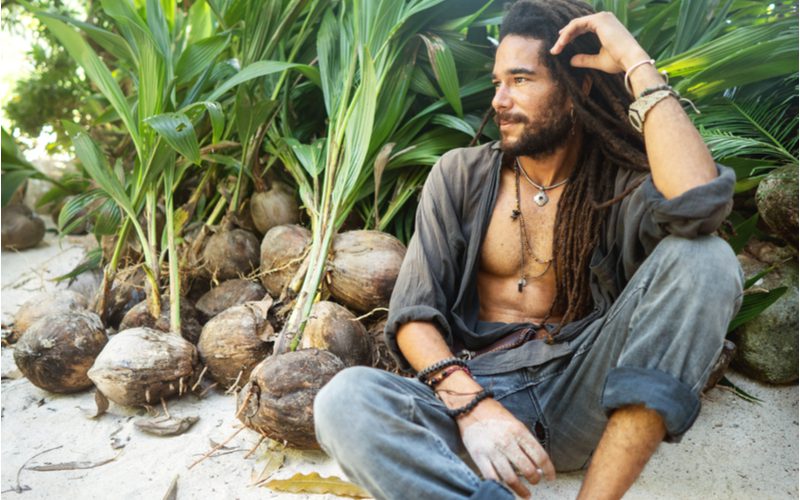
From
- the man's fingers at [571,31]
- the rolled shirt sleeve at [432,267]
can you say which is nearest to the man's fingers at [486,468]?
the rolled shirt sleeve at [432,267]

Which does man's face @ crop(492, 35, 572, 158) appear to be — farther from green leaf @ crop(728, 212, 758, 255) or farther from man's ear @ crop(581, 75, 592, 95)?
green leaf @ crop(728, 212, 758, 255)

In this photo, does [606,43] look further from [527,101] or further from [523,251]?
[523,251]

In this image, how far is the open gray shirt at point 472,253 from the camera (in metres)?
1.43

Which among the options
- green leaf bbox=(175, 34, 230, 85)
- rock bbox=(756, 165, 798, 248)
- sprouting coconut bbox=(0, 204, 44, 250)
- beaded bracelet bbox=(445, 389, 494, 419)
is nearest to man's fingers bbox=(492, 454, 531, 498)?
beaded bracelet bbox=(445, 389, 494, 419)

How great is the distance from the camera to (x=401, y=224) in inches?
93.2

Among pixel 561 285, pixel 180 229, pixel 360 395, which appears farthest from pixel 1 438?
pixel 561 285

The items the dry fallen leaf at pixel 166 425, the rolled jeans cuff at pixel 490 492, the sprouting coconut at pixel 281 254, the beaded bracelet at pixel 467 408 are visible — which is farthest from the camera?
the sprouting coconut at pixel 281 254

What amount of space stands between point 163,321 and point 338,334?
642 millimetres

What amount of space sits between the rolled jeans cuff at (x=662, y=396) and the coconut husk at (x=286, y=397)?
30.5 inches

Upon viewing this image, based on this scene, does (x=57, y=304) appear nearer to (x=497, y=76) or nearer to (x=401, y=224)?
(x=401, y=224)

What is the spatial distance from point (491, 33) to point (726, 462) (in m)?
1.64

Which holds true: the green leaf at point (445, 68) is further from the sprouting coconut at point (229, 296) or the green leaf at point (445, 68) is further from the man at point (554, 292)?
the sprouting coconut at point (229, 296)

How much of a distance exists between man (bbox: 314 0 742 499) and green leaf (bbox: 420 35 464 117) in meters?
0.48

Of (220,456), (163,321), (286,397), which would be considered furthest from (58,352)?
(286,397)
